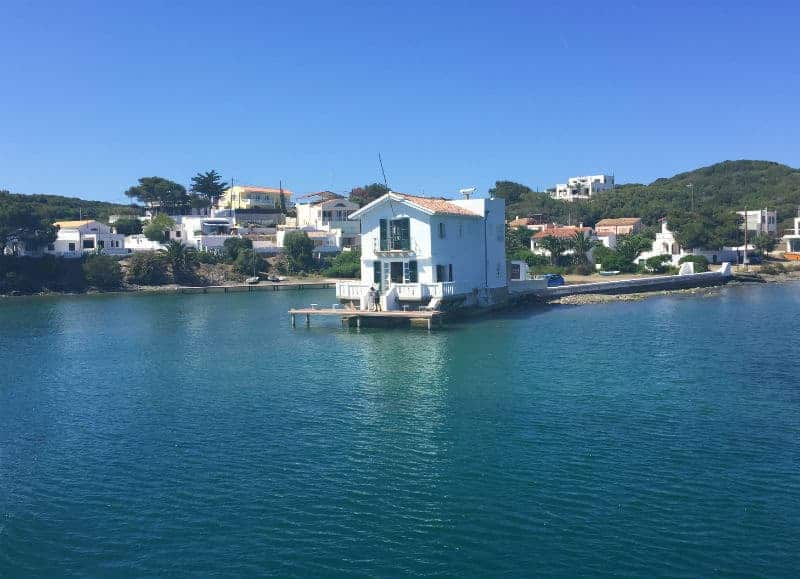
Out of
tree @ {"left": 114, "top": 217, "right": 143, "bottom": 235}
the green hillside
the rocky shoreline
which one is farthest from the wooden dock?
tree @ {"left": 114, "top": 217, "right": 143, "bottom": 235}

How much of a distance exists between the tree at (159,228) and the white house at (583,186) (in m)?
101

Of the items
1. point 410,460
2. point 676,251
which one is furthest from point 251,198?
point 410,460

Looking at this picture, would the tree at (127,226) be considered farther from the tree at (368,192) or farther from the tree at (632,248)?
the tree at (632,248)

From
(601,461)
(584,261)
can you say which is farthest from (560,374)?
(584,261)

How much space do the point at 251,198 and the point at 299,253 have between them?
41.4 meters

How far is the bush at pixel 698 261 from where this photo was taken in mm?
70938

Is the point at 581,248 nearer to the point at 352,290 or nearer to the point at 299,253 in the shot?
the point at 299,253

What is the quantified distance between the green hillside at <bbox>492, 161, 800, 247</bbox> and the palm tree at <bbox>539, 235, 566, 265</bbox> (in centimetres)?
1220

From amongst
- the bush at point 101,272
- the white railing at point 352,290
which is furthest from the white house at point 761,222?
the bush at point 101,272

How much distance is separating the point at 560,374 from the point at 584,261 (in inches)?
2055

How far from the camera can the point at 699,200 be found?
422 feet

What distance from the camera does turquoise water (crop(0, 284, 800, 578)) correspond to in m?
13.1

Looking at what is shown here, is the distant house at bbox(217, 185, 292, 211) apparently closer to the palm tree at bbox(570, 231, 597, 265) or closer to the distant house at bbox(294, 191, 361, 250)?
the distant house at bbox(294, 191, 361, 250)

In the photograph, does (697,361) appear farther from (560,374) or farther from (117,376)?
(117,376)
